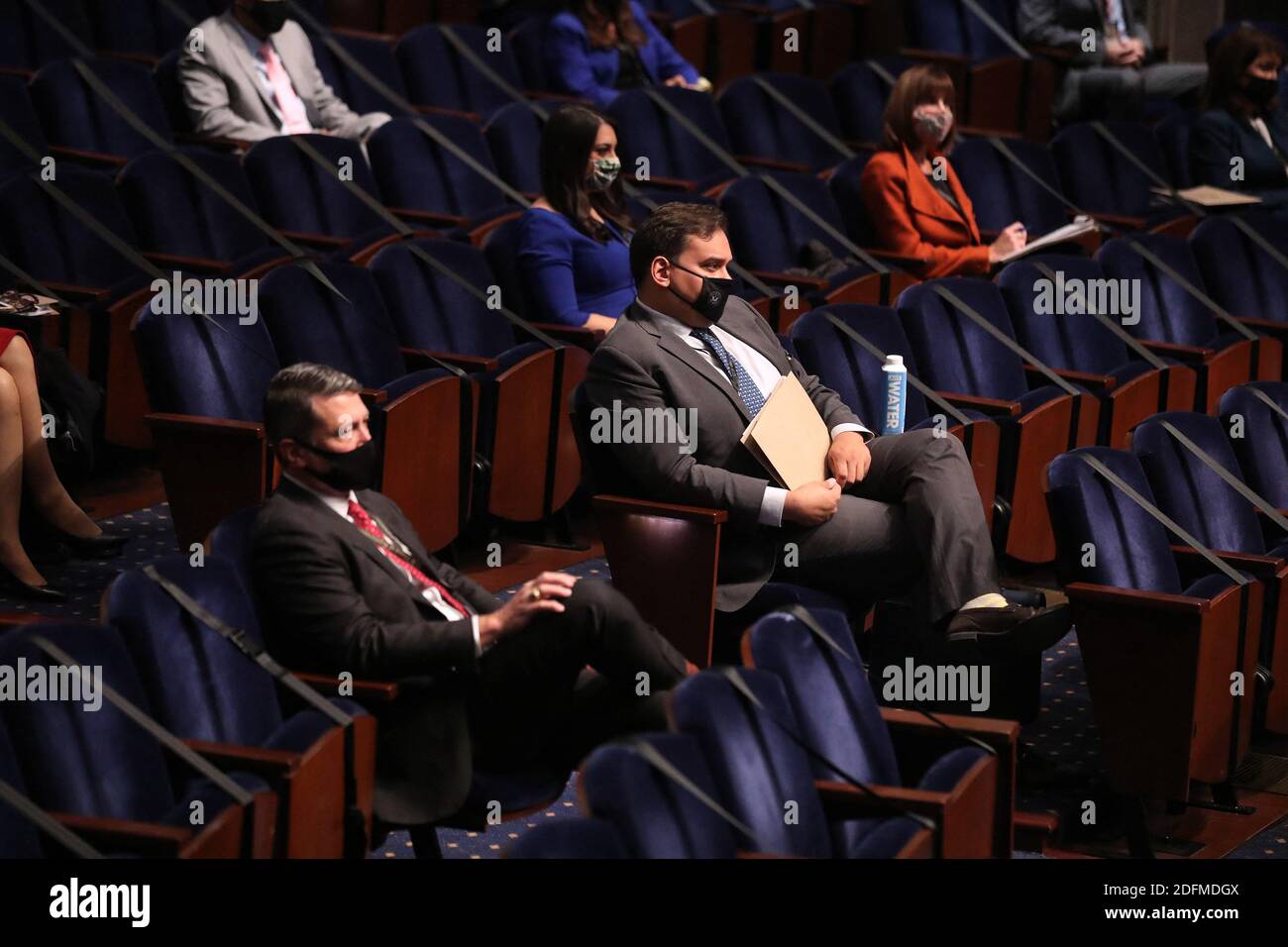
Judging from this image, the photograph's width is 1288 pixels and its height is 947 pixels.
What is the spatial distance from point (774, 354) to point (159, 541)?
50 centimetres

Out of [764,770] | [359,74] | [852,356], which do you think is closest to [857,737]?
[764,770]

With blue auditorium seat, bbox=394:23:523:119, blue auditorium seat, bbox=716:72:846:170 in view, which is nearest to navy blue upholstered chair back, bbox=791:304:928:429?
blue auditorium seat, bbox=716:72:846:170

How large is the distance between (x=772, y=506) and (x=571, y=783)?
8.6 inches

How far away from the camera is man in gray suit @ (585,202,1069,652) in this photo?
120 centimetres

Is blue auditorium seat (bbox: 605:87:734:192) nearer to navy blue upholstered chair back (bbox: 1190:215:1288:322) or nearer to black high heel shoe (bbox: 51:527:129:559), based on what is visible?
navy blue upholstered chair back (bbox: 1190:215:1288:322)

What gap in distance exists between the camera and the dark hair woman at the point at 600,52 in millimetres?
2148

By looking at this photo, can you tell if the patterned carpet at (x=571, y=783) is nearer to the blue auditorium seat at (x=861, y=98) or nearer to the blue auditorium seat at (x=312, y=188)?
the blue auditorium seat at (x=312, y=188)

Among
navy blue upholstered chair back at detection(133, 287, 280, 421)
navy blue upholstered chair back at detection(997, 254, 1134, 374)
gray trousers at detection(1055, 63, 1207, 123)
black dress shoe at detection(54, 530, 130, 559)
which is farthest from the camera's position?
gray trousers at detection(1055, 63, 1207, 123)

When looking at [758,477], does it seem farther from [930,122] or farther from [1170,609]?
[930,122]

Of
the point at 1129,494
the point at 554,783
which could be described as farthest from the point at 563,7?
the point at 554,783

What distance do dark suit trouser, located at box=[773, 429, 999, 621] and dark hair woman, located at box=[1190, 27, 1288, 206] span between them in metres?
1.05

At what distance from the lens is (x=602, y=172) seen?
158 centimetres
